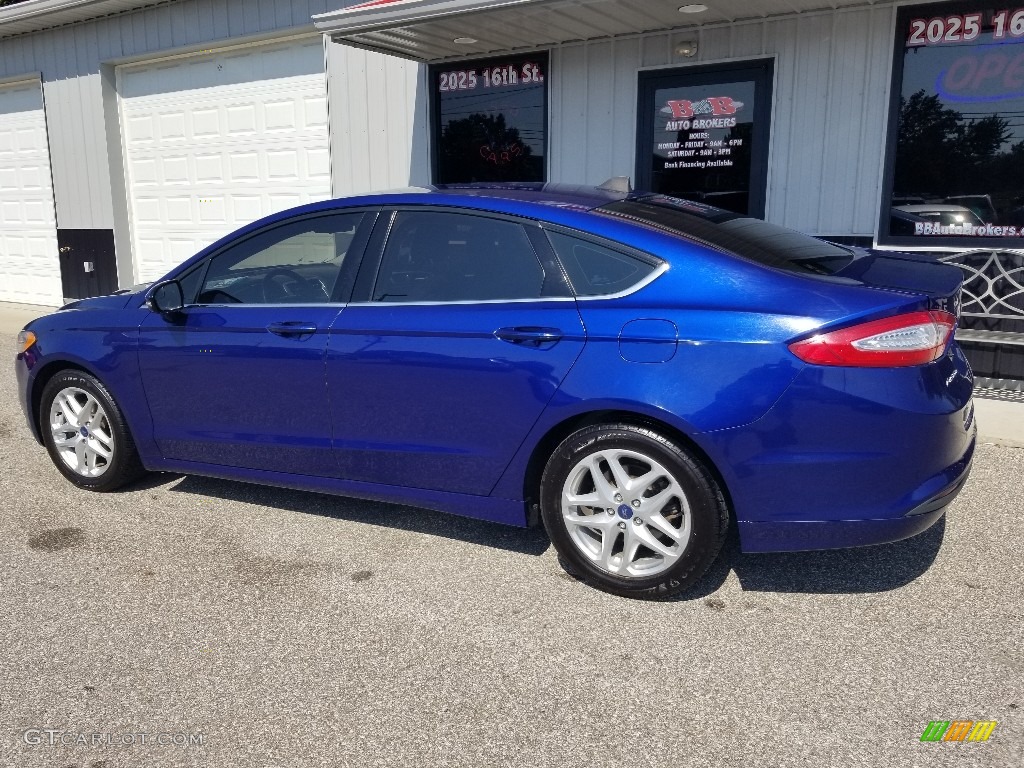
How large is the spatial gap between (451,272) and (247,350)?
1.04 metres

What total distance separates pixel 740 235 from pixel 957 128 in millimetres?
3913

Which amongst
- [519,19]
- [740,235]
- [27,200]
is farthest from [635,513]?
[27,200]

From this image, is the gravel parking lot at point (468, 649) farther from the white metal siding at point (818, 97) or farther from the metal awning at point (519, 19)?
the metal awning at point (519, 19)

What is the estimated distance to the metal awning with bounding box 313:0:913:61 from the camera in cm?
634

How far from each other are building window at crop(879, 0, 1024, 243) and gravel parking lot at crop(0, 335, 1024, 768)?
296 centimetres

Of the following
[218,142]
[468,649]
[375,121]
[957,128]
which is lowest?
[468,649]

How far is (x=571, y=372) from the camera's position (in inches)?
127

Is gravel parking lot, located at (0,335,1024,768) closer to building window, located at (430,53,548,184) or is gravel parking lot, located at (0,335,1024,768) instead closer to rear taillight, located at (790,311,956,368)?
rear taillight, located at (790,311,956,368)

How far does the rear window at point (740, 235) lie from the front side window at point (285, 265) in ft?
4.06

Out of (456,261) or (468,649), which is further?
(456,261)

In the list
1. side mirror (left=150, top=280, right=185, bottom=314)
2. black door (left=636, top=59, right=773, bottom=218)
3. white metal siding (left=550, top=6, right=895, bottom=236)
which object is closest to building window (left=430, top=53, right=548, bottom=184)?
white metal siding (left=550, top=6, right=895, bottom=236)

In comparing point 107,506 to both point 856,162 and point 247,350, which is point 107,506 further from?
point 856,162

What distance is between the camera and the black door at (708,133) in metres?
6.96

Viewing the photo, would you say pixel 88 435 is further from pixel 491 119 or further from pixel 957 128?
pixel 957 128
